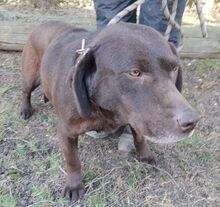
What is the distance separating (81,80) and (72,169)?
810mm

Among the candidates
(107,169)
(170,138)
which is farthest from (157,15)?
(170,138)

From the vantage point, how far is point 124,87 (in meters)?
2.29

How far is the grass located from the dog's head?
0.82 metres

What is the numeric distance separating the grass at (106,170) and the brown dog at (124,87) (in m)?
0.49

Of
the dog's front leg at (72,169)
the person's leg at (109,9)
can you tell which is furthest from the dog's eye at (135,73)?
the person's leg at (109,9)

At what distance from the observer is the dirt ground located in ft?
10.1

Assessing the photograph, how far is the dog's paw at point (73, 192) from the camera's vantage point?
9.97 ft

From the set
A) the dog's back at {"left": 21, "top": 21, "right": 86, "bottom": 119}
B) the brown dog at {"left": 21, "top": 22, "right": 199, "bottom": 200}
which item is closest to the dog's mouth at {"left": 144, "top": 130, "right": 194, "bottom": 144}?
the brown dog at {"left": 21, "top": 22, "right": 199, "bottom": 200}

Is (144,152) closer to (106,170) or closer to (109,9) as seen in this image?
(106,170)

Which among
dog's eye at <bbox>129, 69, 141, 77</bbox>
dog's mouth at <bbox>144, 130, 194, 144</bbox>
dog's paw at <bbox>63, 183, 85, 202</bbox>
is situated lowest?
dog's paw at <bbox>63, 183, 85, 202</bbox>

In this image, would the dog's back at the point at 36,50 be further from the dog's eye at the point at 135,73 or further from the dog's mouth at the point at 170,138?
the dog's mouth at the point at 170,138

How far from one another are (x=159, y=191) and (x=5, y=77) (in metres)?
2.16

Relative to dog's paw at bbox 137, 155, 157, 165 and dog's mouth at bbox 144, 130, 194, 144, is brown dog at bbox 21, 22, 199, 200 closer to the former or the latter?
dog's mouth at bbox 144, 130, 194, 144

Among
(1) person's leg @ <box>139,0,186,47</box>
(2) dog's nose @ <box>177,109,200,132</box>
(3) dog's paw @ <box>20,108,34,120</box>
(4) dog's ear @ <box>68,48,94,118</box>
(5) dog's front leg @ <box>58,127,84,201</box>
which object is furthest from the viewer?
(3) dog's paw @ <box>20,108,34,120</box>
